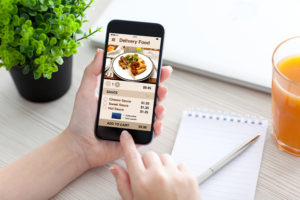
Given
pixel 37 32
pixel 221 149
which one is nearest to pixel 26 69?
pixel 37 32

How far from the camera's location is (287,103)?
77cm

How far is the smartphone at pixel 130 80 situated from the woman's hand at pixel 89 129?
42 millimetres

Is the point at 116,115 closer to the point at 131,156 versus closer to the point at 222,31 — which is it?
the point at 131,156

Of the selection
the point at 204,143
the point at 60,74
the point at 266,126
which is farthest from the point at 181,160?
the point at 60,74

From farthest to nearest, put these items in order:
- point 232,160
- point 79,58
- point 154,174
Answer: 1. point 79,58
2. point 232,160
3. point 154,174

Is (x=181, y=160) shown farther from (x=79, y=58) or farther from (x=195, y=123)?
(x=79, y=58)

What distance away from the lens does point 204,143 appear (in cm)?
85

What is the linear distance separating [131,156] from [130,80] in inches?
6.5

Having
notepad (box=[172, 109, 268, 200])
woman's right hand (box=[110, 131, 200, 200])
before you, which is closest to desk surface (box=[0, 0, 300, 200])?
notepad (box=[172, 109, 268, 200])

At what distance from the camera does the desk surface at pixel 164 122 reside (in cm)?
79

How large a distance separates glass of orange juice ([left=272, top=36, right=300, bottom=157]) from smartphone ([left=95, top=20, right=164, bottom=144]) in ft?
0.77

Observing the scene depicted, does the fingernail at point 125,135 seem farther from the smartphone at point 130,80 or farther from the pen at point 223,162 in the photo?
the pen at point 223,162

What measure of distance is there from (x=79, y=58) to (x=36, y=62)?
0.92 feet

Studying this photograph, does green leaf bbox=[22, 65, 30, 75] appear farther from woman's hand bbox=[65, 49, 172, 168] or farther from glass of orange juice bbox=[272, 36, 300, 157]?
glass of orange juice bbox=[272, 36, 300, 157]
